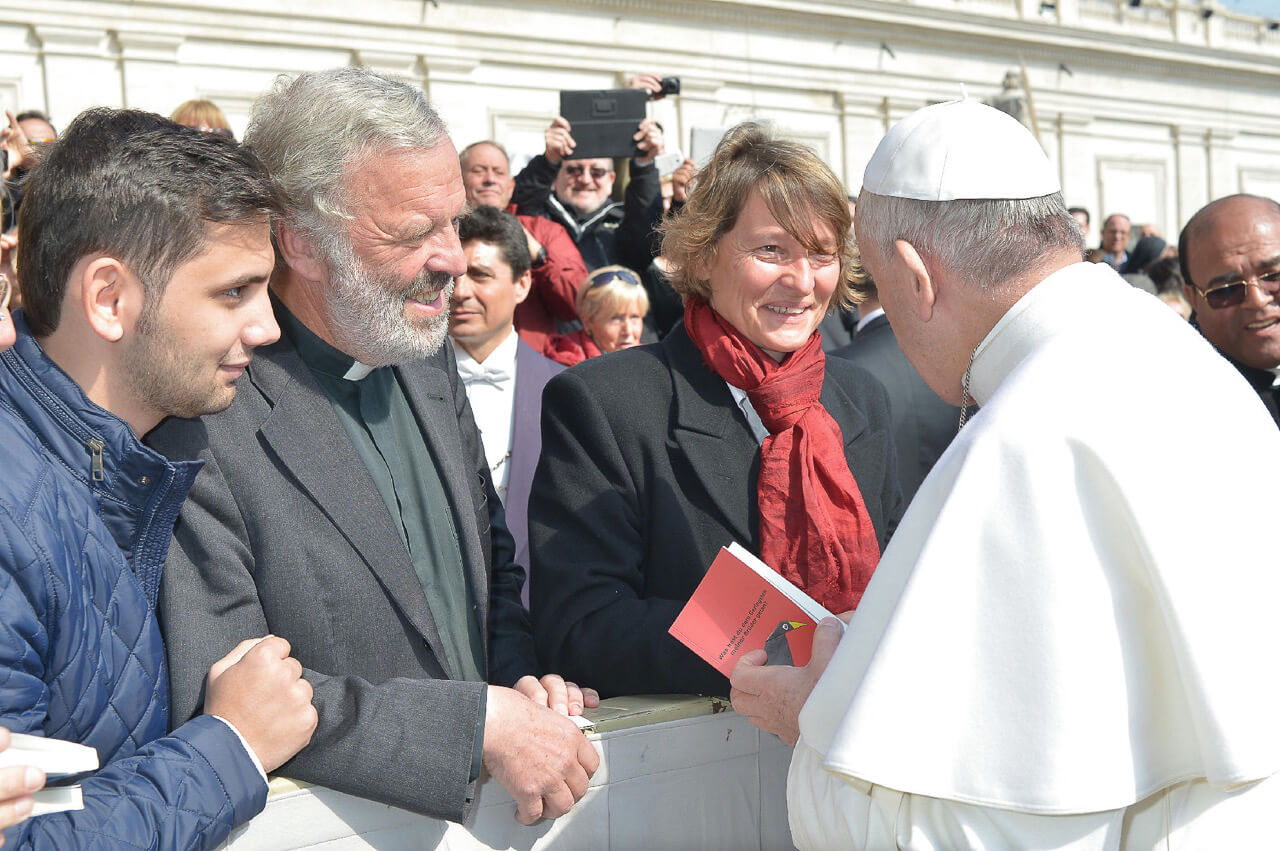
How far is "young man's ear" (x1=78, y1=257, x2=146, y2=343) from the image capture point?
6.68ft

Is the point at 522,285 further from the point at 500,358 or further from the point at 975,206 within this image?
the point at 975,206

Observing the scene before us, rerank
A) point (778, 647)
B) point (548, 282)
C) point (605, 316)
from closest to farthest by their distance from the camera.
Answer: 1. point (778, 647)
2. point (605, 316)
3. point (548, 282)

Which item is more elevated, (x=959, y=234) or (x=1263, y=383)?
(x=959, y=234)

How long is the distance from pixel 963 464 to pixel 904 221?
54 cm

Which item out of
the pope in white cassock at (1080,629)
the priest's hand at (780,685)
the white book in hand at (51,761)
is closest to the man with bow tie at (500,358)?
the priest's hand at (780,685)

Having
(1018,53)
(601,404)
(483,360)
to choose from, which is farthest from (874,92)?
(601,404)

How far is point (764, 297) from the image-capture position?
323 centimetres

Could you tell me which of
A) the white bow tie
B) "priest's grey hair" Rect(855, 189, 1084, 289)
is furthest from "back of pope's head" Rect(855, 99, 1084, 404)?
the white bow tie

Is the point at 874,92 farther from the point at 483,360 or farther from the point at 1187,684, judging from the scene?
the point at 1187,684

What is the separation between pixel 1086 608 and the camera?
1831 millimetres

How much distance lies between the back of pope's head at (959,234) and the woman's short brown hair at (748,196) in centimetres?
88

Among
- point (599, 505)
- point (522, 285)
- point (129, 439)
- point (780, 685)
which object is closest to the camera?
point (129, 439)

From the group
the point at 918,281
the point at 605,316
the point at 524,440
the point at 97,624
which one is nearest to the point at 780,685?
the point at 918,281

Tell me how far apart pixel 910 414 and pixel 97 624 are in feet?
10.8
